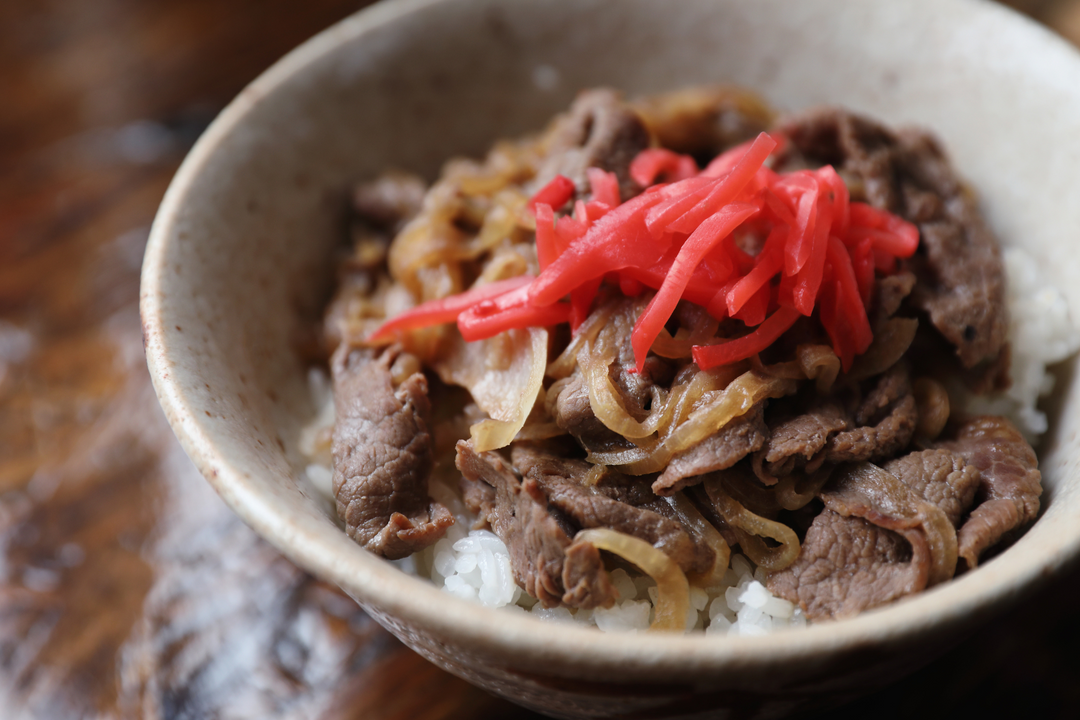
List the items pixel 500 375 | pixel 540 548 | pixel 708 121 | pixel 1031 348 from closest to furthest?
pixel 540 548
pixel 500 375
pixel 1031 348
pixel 708 121

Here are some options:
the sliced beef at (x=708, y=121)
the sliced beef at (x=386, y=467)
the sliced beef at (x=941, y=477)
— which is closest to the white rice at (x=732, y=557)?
the sliced beef at (x=386, y=467)

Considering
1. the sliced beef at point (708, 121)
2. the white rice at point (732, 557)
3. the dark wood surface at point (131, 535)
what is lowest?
the dark wood surface at point (131, 535)

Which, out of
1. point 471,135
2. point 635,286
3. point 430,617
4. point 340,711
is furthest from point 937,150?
point 340,711

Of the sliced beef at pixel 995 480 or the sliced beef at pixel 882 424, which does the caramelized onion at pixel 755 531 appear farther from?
the sliced beef at pixel 995 480

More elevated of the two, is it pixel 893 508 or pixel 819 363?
pixel 819 363

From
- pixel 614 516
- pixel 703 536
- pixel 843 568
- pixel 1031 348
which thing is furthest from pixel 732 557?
pixel 1031 348

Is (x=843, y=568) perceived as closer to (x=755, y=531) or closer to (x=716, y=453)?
(x=755, y=531)

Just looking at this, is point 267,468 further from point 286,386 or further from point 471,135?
point 471,135
